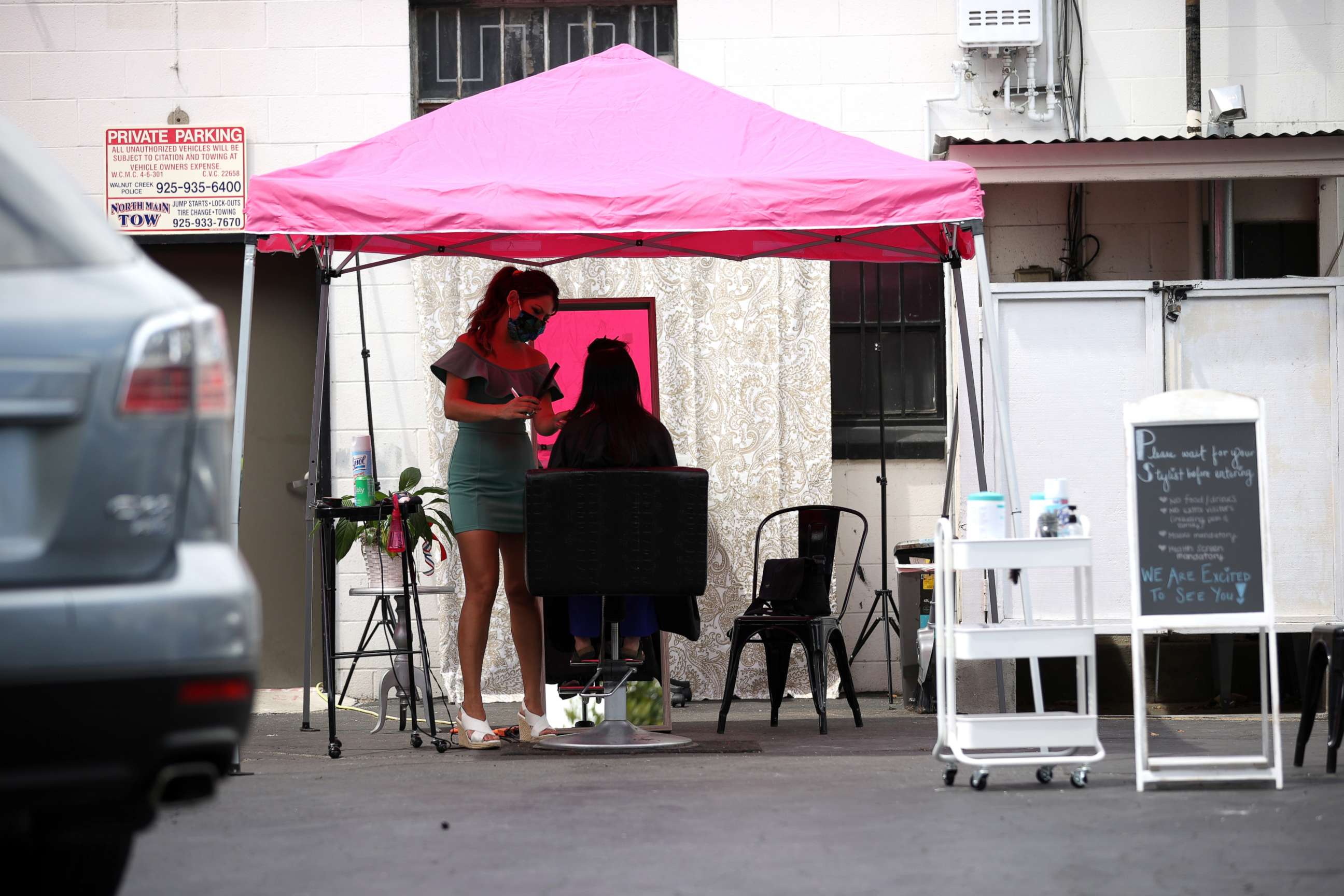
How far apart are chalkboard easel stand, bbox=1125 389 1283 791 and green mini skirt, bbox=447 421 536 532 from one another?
7.69 feet

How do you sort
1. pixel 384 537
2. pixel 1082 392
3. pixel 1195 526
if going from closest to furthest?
pixel 1195 526 → pixel 384 537 → pixel 1082 392

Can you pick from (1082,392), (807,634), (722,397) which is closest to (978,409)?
(1082,392)

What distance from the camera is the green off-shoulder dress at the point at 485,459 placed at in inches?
236

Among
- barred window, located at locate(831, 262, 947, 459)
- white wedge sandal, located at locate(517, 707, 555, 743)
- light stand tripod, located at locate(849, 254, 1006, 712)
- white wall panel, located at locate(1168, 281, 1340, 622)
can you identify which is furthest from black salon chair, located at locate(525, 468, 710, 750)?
white wall panel, located at locate(1168, 281, 1340, 622)

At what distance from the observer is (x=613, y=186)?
5.57m

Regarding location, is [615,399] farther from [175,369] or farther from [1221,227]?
[1221,227]

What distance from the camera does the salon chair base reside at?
5.88 m

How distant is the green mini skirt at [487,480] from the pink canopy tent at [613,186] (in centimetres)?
58

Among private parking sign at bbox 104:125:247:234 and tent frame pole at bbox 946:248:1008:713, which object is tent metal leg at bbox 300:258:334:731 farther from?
tent frame pole at bbox 946:248:1008:713

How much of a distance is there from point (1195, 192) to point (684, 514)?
154 inches

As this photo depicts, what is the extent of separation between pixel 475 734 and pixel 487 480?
98cm

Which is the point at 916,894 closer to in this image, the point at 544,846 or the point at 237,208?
the point at 544,846

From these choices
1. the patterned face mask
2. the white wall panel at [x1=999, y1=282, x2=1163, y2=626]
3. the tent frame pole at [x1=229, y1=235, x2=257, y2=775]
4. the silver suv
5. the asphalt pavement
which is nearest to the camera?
the silver suv

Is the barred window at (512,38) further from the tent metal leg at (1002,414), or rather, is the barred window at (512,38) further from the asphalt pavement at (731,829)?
the asphalt pavement at (731,829)
